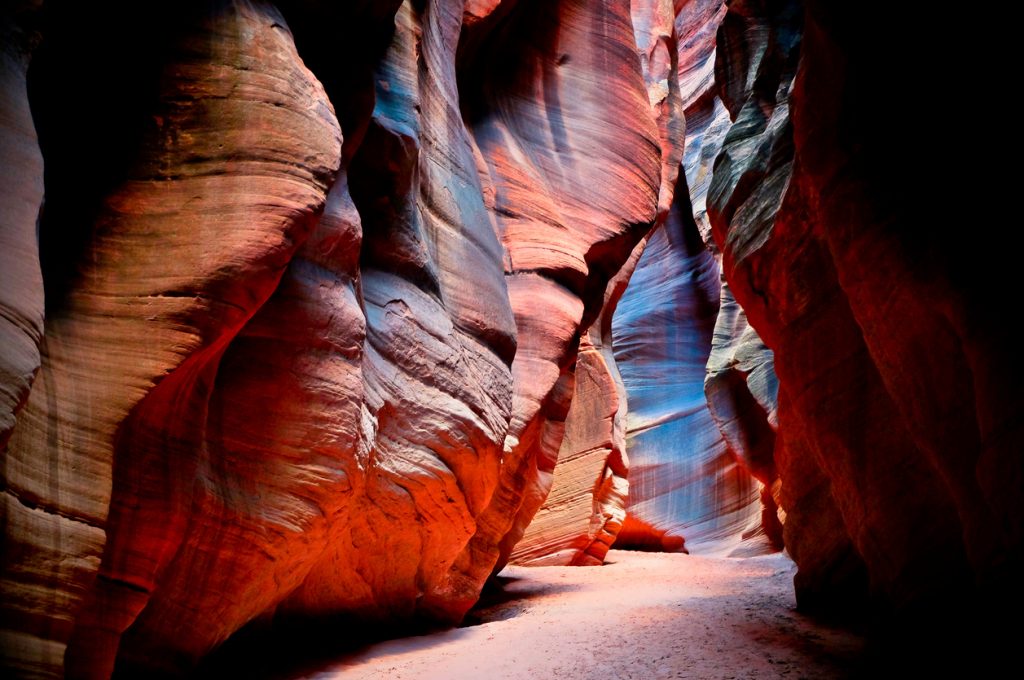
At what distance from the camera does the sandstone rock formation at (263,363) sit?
4.11 meters

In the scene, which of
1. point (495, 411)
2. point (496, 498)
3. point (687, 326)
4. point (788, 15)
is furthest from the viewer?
point (687, 326)

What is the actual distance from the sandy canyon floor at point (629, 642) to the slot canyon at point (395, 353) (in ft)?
0.16

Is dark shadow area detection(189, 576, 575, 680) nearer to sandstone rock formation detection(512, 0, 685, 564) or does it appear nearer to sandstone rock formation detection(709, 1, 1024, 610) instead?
sandstone rock formation detection(709, 1, 1024, 610)

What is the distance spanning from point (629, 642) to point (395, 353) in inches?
98.3

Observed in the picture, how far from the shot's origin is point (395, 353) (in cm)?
659

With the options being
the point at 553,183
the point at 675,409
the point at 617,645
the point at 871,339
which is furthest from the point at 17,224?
the point at 675,409

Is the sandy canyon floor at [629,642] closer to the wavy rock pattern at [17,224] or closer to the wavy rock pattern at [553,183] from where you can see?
the wavy rock pattern at [553,183]

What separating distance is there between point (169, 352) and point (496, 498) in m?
4.87

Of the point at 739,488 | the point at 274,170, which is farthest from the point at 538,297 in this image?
the point at 739,488

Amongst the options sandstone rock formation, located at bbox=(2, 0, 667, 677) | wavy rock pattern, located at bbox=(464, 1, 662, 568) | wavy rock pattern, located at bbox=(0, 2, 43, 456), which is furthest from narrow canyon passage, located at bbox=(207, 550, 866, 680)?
wavy rock pattern, located at bbox=(0, 2, 43, 456)

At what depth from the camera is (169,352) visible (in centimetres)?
427

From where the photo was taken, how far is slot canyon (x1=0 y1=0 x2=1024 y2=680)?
3936mm

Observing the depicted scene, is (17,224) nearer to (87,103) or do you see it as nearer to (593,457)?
(87,103)

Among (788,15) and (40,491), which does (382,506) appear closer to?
(40,491)
